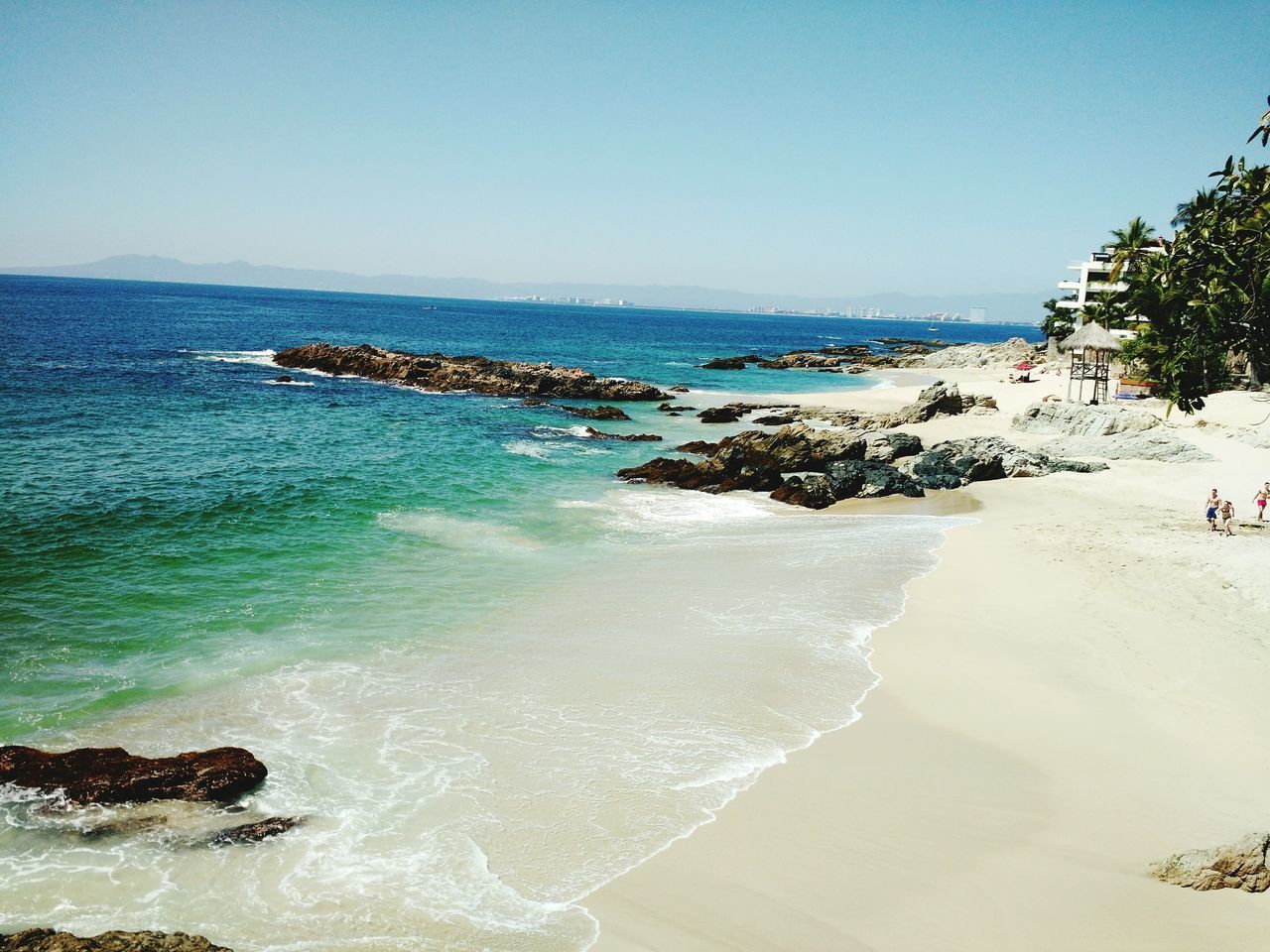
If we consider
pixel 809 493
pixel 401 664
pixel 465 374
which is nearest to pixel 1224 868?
pixel 401 664

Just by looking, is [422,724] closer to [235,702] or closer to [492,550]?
[235,702]

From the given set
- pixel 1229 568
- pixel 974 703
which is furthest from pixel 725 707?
pixel 1229 568

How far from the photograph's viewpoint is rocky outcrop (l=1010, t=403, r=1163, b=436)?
Answer: 92.3 ft

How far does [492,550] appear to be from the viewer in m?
17.5

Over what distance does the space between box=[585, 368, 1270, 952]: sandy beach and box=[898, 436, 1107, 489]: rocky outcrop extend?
29.9 feet

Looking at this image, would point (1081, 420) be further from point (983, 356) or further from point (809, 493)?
point (983, 356)

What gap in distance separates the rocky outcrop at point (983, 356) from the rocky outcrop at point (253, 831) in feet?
248

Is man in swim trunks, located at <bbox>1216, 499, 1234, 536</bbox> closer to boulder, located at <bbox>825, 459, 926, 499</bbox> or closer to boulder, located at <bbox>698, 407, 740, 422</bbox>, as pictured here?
boulder, located at <bbox>825, 459, 926, 499</bbox>

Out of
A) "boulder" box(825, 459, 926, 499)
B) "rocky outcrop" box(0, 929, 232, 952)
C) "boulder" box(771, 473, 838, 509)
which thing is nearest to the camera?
"rocky outcrop" box(0, 929, 232, 952)

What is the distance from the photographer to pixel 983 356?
3012 inches

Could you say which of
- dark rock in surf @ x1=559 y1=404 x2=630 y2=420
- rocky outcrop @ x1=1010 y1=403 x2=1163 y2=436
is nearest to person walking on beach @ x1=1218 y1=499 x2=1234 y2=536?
rocky outcrop @ x1=1010 y1=403 x2=1163 y2=436

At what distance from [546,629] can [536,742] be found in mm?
3703

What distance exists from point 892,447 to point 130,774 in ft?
84.9

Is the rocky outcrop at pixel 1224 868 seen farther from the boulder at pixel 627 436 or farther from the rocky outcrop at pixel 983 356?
the rocky outcrop at pixel 983 356
